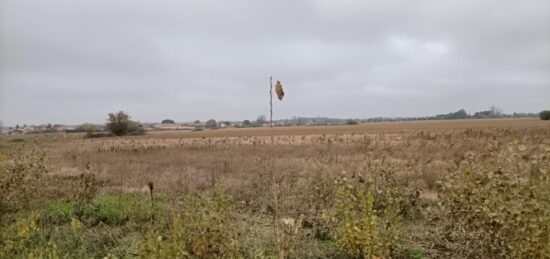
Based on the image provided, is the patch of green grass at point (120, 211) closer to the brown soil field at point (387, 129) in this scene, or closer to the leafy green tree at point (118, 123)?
the brown soil field at point (387, 129)

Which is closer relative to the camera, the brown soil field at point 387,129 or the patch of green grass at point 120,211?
the patch of green grass at point 120,211

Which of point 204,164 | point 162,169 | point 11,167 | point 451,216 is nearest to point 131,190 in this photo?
point 11,167

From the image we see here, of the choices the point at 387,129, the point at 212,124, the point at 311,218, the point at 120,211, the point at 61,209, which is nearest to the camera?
the point at 311,218

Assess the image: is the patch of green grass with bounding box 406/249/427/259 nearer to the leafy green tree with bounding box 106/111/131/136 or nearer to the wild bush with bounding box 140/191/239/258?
the wild bush with bounding box 140/191/239/258

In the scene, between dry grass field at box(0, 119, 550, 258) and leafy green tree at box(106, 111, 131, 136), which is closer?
dry grass field at box(0, 119, 550, 258)

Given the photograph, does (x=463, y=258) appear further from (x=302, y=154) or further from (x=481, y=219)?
(x=302, y=154)

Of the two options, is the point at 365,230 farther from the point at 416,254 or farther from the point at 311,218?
the point at 311,218

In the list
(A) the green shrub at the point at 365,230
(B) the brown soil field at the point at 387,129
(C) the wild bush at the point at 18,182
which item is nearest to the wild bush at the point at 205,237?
(A) the green shrub at the point at 365,230

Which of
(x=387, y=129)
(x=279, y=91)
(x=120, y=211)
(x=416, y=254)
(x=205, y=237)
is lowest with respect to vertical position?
(x=416, y=254)

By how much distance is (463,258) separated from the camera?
15.1 ft

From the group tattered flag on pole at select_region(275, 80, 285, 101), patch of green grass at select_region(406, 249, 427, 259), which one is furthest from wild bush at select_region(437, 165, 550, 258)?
tattered flag on pole at select_region(275, 80, 285, 101)

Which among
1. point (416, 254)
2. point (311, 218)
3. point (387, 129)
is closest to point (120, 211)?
point (311, 218)

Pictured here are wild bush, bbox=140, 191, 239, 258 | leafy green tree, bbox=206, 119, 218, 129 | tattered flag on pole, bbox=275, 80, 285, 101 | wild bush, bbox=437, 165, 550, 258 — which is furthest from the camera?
leafy green tree, bbox=206, 119, 218, 129

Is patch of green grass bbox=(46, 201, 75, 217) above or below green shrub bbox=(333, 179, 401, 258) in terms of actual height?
below
